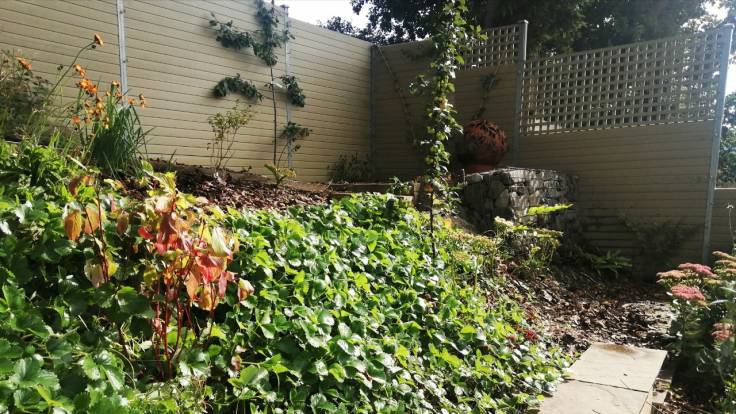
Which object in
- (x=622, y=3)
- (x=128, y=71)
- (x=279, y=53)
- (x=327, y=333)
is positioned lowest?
(x=327, y=333)

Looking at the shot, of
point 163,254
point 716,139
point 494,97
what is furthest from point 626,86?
point 163,254

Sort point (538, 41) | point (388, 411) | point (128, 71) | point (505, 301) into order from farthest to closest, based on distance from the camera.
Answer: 1. point (538, 41)
2. point (128, 71)
3. point (505, 301)
4. point (388, 411)

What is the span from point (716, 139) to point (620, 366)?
394 cm

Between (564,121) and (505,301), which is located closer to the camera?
(505,301)

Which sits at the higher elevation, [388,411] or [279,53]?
[279,53]

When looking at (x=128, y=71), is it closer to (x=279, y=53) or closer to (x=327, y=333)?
(x=279, y=53)

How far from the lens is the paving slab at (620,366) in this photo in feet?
8.06

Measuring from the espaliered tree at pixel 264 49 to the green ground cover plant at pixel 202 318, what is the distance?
3823mm

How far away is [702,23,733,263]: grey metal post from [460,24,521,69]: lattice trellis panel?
2.24 m

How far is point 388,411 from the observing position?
1.71 meters

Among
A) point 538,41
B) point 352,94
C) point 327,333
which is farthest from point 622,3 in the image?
point 327,333

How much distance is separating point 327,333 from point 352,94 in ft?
19.7

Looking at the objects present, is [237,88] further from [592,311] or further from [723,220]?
[723,220]

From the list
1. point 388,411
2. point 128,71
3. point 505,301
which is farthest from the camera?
point 128,71
